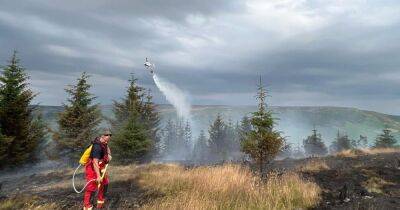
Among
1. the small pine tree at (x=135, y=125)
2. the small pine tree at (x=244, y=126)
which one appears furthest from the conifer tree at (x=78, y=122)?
the small pine tree at (x=244, y=126)

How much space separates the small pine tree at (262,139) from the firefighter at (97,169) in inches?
370

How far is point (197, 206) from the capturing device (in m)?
10.4

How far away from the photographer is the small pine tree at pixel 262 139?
20.1 meters

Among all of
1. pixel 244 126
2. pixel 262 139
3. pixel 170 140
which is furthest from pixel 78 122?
pixel 170 140

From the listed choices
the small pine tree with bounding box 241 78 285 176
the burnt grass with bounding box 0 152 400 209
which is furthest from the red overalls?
the small pine tree with bounding box 241 78 285 176

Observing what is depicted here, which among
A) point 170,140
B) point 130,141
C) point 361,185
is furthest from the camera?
point 170,140

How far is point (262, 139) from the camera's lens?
65.8ft

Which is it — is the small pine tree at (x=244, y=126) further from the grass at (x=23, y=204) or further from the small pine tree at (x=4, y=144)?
the small pine tree at (x=4, y=144)

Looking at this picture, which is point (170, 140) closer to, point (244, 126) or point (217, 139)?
point (217, 139)

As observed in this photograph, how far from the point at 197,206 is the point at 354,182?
29.3 ft

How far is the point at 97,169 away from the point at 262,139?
1018cm

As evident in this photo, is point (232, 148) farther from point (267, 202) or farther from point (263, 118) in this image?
point (267, 202)

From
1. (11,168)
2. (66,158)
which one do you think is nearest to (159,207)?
(11,168)

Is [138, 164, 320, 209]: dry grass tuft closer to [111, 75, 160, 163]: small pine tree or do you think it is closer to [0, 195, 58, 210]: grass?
[0, 195, 58, 210]: grass
